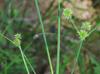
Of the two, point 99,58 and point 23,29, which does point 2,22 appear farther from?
point 99,58

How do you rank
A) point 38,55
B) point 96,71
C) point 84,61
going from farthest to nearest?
point 38,55, point 84,61, point 96,71

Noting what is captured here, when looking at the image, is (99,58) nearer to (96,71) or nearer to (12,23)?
(96,71)

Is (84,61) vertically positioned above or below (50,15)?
below

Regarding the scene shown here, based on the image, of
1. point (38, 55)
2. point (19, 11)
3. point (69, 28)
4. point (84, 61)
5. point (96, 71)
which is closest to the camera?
point (96, 71)

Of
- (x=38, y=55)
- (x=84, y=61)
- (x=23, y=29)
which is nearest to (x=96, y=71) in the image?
(x=84, y=61)

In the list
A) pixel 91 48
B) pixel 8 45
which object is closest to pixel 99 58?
pixel 91 48

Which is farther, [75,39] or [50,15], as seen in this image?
[50,15]

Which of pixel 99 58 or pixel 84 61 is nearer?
pixel 84 61

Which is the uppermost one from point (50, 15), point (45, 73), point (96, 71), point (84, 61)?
point (50, 15)

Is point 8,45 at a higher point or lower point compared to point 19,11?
lower
